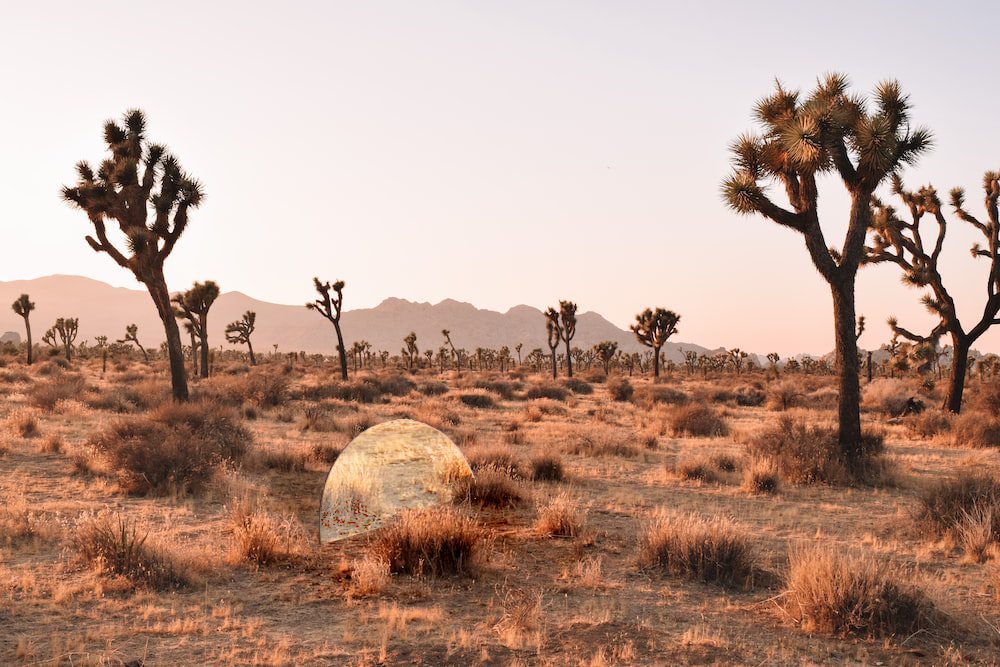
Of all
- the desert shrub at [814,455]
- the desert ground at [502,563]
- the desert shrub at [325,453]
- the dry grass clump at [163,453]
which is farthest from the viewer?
the desert shrub at [325,453]

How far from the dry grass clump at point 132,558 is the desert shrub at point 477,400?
19770mm

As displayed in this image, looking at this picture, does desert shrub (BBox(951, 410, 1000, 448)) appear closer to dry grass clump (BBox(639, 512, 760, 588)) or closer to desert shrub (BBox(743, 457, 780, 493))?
desert shrub (BBox(743, 457, 780, 493))

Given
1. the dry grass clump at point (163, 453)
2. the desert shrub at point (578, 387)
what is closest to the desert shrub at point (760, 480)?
the dry grass clump at point (163, 453)

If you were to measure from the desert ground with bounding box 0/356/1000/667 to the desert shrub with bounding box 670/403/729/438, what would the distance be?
14.5 ft

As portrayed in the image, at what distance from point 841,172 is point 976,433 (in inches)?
309

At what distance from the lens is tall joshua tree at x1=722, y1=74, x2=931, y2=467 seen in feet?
41.5

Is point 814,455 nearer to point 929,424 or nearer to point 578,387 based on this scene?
point 929,424

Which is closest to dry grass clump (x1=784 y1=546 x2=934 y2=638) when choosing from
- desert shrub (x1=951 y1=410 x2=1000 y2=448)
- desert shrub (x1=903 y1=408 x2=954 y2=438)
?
desert shrub (x1=951 y1=410 x2=1000 y2=448)

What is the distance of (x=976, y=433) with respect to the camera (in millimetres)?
15867

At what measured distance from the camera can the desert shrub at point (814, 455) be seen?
11875 mm

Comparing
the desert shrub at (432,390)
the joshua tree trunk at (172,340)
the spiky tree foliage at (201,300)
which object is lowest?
the desert shrub at (432,390)

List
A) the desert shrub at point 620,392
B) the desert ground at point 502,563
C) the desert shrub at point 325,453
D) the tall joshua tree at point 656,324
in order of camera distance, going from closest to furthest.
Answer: the desert ground at point 502,563 → the desert shrub at point 325,453 → the desert shrub at point 620,392 → the tall joshua tree at point 656,324

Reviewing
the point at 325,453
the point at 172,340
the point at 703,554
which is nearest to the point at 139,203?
the point at 172,340

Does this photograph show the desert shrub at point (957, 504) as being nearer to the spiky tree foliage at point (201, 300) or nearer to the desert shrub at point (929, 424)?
the desert shrub at point (929, 424)
